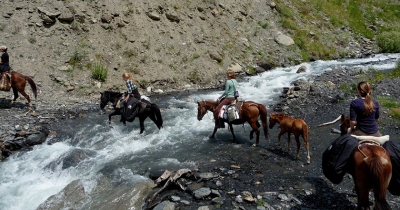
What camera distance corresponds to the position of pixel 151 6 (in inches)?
977

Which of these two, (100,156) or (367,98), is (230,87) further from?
(367,98)

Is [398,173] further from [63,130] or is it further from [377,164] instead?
[63,130]

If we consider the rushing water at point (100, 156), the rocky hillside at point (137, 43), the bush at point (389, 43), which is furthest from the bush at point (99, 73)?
the bush at point (389, 43)

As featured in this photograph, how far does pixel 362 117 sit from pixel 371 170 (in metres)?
1.24

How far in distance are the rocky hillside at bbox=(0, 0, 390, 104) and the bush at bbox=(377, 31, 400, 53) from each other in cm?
864

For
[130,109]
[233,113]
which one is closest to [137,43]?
[130,109]

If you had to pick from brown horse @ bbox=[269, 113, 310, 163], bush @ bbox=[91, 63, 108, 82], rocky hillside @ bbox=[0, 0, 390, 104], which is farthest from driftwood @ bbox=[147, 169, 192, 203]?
bush @ bbox=[91, 63, 108, 82]

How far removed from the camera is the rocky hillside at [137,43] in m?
19.3

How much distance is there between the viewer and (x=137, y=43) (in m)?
22.4

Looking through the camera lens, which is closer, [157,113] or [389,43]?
[157,113]

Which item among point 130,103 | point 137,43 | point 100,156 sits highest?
point 137,43

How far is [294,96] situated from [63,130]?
12.0 meters

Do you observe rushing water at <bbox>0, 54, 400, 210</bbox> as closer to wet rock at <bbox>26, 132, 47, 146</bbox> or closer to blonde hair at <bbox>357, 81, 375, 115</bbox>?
wet rock at <bbox>26, 132, 47, 146</bbox>

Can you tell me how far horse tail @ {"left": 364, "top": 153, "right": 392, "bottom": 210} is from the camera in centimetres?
628
